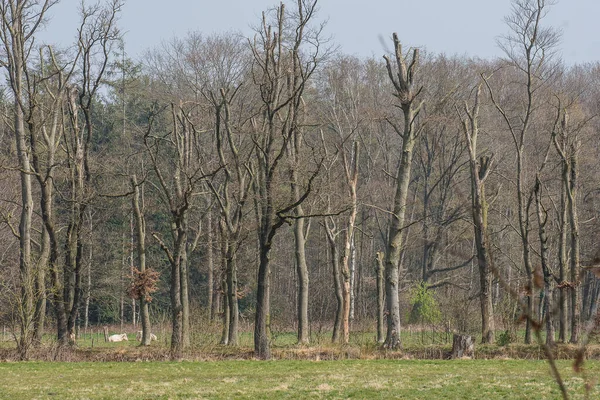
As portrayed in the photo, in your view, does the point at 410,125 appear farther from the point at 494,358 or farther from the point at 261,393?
the point at 261,393

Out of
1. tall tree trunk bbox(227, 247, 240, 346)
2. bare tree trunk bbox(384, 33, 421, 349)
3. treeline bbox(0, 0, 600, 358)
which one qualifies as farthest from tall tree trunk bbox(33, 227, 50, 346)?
bare tree trunk bbox(384, 33, 421, 349)

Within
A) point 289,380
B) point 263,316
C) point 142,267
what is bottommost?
point 289,380

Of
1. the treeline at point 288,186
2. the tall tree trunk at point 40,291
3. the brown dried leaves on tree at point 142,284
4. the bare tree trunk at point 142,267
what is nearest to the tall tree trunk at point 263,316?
the treeline at point 288,186

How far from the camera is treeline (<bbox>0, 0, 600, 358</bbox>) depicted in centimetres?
2597

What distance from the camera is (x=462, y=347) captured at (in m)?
22.6

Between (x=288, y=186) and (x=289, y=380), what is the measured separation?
811 inches

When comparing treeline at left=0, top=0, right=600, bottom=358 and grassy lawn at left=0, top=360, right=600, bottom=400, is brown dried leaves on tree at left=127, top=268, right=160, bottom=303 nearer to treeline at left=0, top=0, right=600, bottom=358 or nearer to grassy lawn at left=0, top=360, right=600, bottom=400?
treeline at left=0, top=0, right=600, bottom=358

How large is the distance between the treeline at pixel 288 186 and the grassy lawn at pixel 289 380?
3520 mm

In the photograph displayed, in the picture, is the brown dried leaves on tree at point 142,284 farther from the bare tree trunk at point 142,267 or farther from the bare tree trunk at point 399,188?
the bare tree trunk at point 399,188

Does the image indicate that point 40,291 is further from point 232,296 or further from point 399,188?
point 399,188

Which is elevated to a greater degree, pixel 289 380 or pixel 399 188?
pixel 399 188

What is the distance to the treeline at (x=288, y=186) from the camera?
2597 centimetres

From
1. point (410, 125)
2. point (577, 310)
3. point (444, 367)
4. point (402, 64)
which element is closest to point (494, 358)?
point (444, 367)

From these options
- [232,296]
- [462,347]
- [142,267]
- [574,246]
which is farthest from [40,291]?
[574,246]
